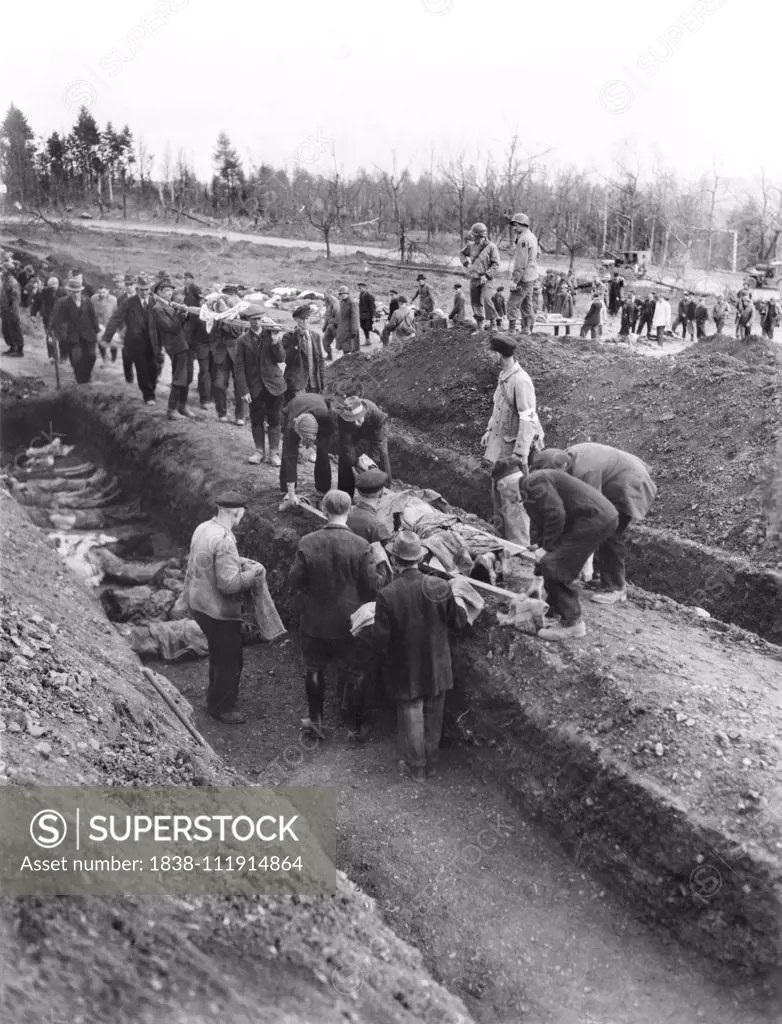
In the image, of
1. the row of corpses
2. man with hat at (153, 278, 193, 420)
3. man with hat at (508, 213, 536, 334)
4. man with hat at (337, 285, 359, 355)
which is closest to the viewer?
the row of corpses

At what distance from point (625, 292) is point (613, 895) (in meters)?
29.7

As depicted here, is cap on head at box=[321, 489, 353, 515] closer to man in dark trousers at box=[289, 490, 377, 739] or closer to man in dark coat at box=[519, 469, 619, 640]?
man in dark trousers at box=[289, 490, 377, 739]

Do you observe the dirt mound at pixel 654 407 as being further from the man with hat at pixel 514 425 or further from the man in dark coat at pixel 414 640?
the man in dark coat at pixel 414 640

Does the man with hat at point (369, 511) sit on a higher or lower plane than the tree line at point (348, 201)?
lower

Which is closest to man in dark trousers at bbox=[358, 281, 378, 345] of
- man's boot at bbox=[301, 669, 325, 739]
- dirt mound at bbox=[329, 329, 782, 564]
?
dirt mound at bbox=[329, 329, 782, 564]

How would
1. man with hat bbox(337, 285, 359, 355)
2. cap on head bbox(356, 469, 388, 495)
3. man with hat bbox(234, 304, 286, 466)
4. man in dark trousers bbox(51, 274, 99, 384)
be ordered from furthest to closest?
1. man with hat bbox(337, 285, 359, 355)
2. man in dark trousers bbox(51, 274, 99, 384)
3. man with hat bbox(234, 304, 286, 466)
4. cap on head bbox(356, 469, 388, 495)

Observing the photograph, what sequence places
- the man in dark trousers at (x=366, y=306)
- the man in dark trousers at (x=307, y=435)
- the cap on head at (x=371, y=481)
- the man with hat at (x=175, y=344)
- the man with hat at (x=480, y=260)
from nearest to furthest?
the cap on head at (x=371, y=481) < the man in dark trousers at (x=307, y=435) < the man with hat at (x=175, y=344) < the man with hat at (x=480, y=260) < the man in dark trousers at (x=366, y=306)

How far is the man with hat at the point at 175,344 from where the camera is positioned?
12.8 meters

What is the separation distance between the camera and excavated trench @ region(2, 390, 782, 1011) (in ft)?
15.1

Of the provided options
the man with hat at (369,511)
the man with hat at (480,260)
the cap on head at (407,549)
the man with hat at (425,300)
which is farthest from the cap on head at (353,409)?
the man with hat at (425,300)

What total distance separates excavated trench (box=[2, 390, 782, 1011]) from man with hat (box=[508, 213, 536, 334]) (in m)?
5.03

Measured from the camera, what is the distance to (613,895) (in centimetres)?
521

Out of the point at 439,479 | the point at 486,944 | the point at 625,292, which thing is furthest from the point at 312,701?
the point at 625,292

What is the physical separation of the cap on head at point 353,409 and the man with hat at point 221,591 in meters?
1.70
